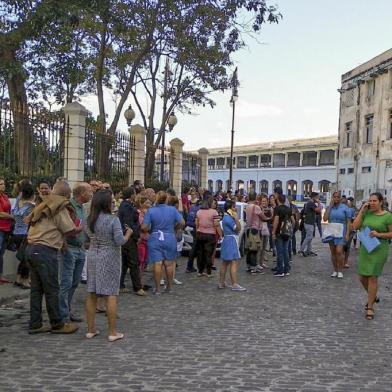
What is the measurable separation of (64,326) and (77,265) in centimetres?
80

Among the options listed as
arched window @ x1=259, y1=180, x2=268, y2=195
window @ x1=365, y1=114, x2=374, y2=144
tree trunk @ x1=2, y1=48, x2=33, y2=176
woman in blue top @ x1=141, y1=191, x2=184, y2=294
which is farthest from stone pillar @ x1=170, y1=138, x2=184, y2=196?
arched window @ x1=259, y1=180, x2=268, y2=195

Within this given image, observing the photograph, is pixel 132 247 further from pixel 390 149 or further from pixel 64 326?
pixel 390 149

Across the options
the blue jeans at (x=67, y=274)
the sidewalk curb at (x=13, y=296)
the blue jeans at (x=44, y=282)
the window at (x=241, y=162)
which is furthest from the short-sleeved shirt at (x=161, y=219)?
the window at (x=241, y=162)

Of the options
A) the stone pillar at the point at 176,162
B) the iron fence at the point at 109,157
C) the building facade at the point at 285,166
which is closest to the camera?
the iron fence at the point at 109,157

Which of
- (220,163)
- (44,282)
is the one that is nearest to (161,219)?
(44,282)

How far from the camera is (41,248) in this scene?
6246 mm

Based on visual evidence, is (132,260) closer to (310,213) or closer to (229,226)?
(229,226)

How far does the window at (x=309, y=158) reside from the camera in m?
60.2

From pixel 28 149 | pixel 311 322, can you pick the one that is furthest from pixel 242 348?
pixel 28 149

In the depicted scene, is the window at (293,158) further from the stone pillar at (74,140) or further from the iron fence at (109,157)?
the stone pillar at (74,140)

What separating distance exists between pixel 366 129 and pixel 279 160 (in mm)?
33127

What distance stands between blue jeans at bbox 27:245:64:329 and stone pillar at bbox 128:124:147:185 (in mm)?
11663

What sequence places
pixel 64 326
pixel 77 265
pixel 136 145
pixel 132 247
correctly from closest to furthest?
1. pixel 64 326
2. pixel 77 265
3. pixel 132 247
4. pixel 136 145

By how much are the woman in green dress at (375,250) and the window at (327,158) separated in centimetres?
5094
